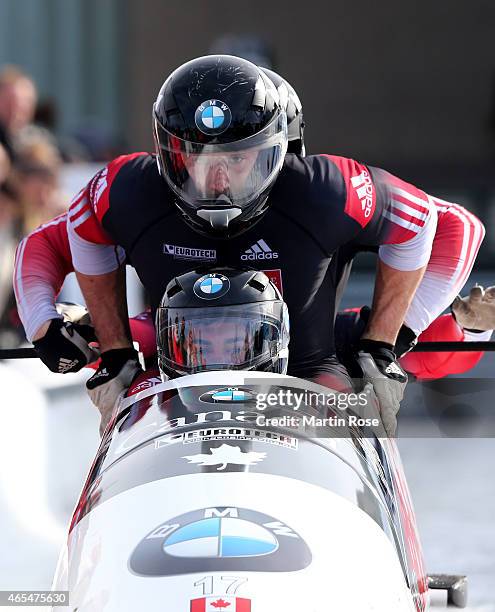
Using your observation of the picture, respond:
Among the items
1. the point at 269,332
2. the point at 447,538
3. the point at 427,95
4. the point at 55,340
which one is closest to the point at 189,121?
the point at 269,332

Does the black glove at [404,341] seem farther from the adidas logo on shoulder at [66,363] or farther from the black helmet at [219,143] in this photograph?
the adidas logo on shoulder at [66,363]

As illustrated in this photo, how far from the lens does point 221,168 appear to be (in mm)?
3320

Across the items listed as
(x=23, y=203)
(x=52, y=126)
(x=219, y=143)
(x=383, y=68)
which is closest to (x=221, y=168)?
(x=219, y=143)

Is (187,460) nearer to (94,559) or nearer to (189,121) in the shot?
(94,559)

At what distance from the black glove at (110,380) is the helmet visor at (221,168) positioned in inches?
23.3

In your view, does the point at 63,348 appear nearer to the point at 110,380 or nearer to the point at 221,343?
the point at 110,380

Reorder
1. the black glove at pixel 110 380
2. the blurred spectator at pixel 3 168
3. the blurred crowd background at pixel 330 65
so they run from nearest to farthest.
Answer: the black glove at pixel 110 380 < the blurred spectator at pixel 3 168 < the blurred crowd background at pixel 330 65

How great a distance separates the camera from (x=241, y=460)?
264 cm

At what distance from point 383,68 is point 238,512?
39.4 feet

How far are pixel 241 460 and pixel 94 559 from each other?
14.7 inches

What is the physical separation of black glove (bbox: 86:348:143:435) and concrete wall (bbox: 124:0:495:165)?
33.2 feet

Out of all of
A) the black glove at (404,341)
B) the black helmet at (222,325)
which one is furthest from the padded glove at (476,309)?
the black helmet at (222,325)

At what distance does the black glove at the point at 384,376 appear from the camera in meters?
3.44

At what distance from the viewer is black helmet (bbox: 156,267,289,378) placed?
302 centimetres
